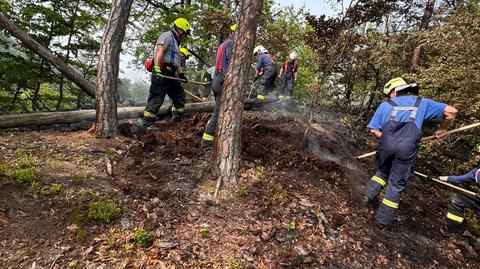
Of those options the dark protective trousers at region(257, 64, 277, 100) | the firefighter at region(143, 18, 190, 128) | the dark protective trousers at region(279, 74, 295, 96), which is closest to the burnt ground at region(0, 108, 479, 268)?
the firefighter at region(143, 18, 190, 128)

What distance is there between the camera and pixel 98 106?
5926mm

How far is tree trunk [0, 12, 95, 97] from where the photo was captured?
6.91 metres

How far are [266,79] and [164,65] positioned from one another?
5.56 meters

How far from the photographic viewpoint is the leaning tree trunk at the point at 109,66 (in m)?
5.89

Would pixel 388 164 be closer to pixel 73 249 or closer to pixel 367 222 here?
pixel 367 222

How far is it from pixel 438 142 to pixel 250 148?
16.1ft

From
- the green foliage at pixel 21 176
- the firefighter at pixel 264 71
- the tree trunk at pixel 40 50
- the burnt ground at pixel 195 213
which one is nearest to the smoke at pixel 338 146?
the burnt ground at pixel 195 213

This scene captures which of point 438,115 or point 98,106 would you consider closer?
point 438,115

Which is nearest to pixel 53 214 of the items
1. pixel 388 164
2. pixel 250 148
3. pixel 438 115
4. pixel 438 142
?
pixel 250 148

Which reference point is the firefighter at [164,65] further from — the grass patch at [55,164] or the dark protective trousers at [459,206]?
the dark protective trousers at [459,206]

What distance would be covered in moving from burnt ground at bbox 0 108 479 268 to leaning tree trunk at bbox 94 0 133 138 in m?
0.41

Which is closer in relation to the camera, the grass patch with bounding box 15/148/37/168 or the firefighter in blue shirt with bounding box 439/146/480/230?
the grass patch with bounding box 15/148/37/168

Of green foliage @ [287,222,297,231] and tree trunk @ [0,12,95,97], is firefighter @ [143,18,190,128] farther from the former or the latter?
green foliage @ [287,222,297,231]

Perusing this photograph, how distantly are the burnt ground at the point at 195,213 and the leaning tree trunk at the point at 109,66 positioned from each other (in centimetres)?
41
